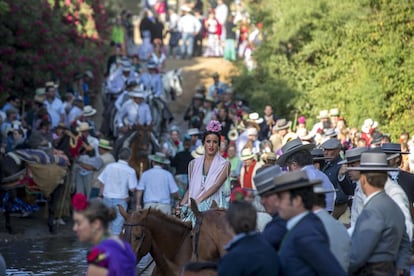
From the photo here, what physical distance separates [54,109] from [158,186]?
9789 mm

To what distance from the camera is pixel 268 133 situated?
28.8m

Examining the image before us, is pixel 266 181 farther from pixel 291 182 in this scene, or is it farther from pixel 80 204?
pixel 80 204

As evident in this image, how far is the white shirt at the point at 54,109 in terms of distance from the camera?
2788 cm

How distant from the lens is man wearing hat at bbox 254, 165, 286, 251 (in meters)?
8.15

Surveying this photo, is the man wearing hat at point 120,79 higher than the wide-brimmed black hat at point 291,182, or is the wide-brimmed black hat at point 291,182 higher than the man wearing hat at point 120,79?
the man wearing hat at point 120,79

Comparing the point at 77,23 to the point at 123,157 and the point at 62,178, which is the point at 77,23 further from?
the point at 123,157

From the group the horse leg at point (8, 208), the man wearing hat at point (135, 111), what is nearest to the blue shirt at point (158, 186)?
the horse leg at point (8, 208)

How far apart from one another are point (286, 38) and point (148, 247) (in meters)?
20.5

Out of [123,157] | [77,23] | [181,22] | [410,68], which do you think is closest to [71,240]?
[123,157]

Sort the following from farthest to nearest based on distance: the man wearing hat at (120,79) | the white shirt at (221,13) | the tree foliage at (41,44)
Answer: the white shirt at (221,13) < the man wearing hat at (120,79) < the tree foliage at (41,44)

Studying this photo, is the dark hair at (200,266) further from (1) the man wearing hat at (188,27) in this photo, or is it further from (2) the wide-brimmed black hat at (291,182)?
(1) the man wearing hat at (188,27)

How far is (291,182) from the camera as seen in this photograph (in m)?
7.98

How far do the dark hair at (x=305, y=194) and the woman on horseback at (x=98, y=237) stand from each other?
124 cm

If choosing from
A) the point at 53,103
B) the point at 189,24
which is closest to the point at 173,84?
the point at 189,24
